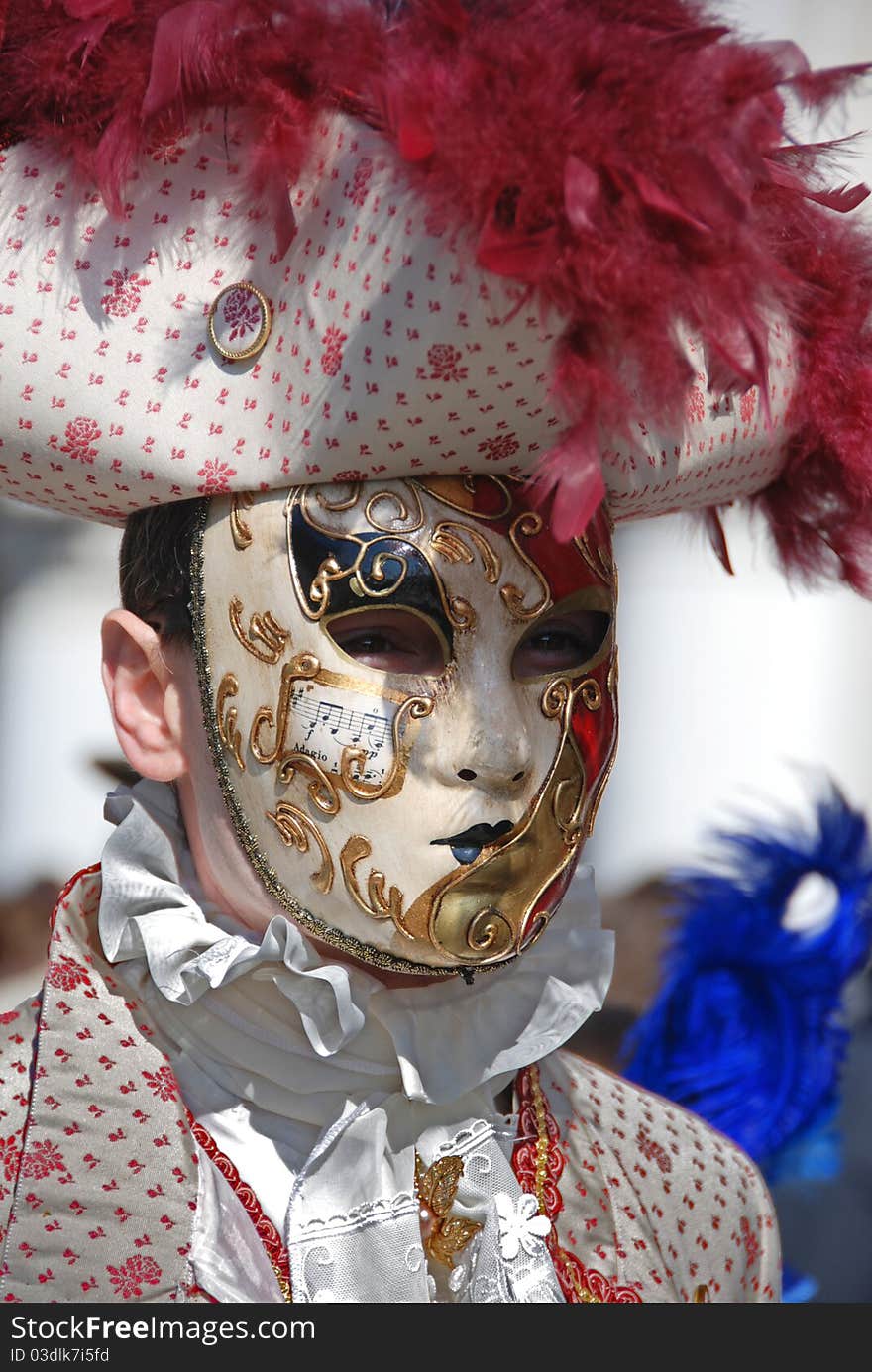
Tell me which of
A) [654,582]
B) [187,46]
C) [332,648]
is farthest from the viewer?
[654,582]

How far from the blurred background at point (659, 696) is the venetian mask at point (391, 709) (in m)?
2.74

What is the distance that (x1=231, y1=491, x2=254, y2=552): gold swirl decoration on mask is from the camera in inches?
74.6

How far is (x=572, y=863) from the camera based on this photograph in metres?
2.02

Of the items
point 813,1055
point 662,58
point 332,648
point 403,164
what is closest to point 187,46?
point 403,164

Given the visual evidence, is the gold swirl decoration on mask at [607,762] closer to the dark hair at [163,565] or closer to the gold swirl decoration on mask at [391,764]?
the gold swirl decoration on mask at [391,764]

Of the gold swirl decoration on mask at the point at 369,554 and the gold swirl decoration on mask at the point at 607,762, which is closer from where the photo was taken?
the gold swirl decoration on mask at the point at 369,554

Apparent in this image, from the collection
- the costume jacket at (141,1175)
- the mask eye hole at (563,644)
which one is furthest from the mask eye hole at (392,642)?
the costume jacket at (141,1175)

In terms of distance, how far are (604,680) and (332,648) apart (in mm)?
377

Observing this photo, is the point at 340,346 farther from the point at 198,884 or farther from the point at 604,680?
the point at 198,884

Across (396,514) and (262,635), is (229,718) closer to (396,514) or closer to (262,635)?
(262,635)

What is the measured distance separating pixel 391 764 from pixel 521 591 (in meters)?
0.26

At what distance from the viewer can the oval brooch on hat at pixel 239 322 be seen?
1.85 metres

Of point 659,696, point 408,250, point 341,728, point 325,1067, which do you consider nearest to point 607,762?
point 341,728

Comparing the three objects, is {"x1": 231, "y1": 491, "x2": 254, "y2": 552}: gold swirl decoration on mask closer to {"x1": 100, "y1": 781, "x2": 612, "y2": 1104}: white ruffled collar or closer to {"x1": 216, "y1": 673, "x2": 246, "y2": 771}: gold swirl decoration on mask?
{"x1": 216, "y1": 673, "x2": 246, "y2": 771}: gold swirl decoration on mask
